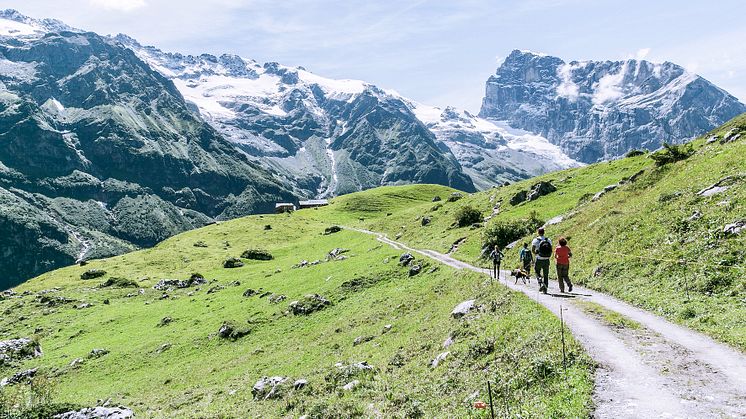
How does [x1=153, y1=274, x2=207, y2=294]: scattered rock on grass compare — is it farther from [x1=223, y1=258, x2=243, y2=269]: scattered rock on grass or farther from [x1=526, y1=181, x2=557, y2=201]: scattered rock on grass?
[x1=526, y1=181, x2=557, y2=201]: scattered rock on grass

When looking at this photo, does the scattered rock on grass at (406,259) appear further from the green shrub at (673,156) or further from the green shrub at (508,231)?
the green shrub at (673,156)

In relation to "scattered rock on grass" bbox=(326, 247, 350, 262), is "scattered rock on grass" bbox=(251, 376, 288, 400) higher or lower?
lower

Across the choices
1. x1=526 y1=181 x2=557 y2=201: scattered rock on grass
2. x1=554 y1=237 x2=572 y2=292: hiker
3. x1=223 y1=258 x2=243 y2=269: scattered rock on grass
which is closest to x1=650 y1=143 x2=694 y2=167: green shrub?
x1=526 y1=181 x2=557 y2=201: scattered rock on grass

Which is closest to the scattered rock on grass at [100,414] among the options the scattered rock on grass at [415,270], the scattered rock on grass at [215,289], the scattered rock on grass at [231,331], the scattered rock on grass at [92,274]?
the scattered rock on grass at [231,331]

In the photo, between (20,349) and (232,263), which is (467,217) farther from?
(20,349)

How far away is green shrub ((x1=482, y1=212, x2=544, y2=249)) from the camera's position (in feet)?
188

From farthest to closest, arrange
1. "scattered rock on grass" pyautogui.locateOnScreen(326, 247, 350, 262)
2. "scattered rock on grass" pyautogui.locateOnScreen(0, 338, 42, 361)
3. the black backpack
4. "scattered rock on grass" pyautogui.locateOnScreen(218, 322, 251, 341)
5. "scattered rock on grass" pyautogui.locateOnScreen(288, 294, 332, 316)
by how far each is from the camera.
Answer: "scattered rock on grass" pyautogui.locateOnScreen(326, 247, 350, 262)
"scattered rock on grass" pyautogui.locateOnScreen(0, 338, 42, 361)
"scattered rock on grass" pyautogui.locateOnScreen(288, 294, 332, 316)
"scattered rock on grass" pyautogui.locateOnScreen(218, 322, 251, 341)
the black backpack

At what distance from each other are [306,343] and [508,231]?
98.8ft

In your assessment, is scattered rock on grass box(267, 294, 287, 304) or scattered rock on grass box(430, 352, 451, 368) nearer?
scattered rock on grass box(430, 352, 451, 368)

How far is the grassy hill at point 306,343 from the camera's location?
19359mm

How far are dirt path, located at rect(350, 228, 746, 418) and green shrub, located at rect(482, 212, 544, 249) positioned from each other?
33.9 metres

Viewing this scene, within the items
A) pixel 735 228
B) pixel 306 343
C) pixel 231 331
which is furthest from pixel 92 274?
pixel 735 228

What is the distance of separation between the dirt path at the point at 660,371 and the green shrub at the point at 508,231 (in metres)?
33.9

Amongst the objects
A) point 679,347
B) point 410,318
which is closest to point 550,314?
point 679,347
